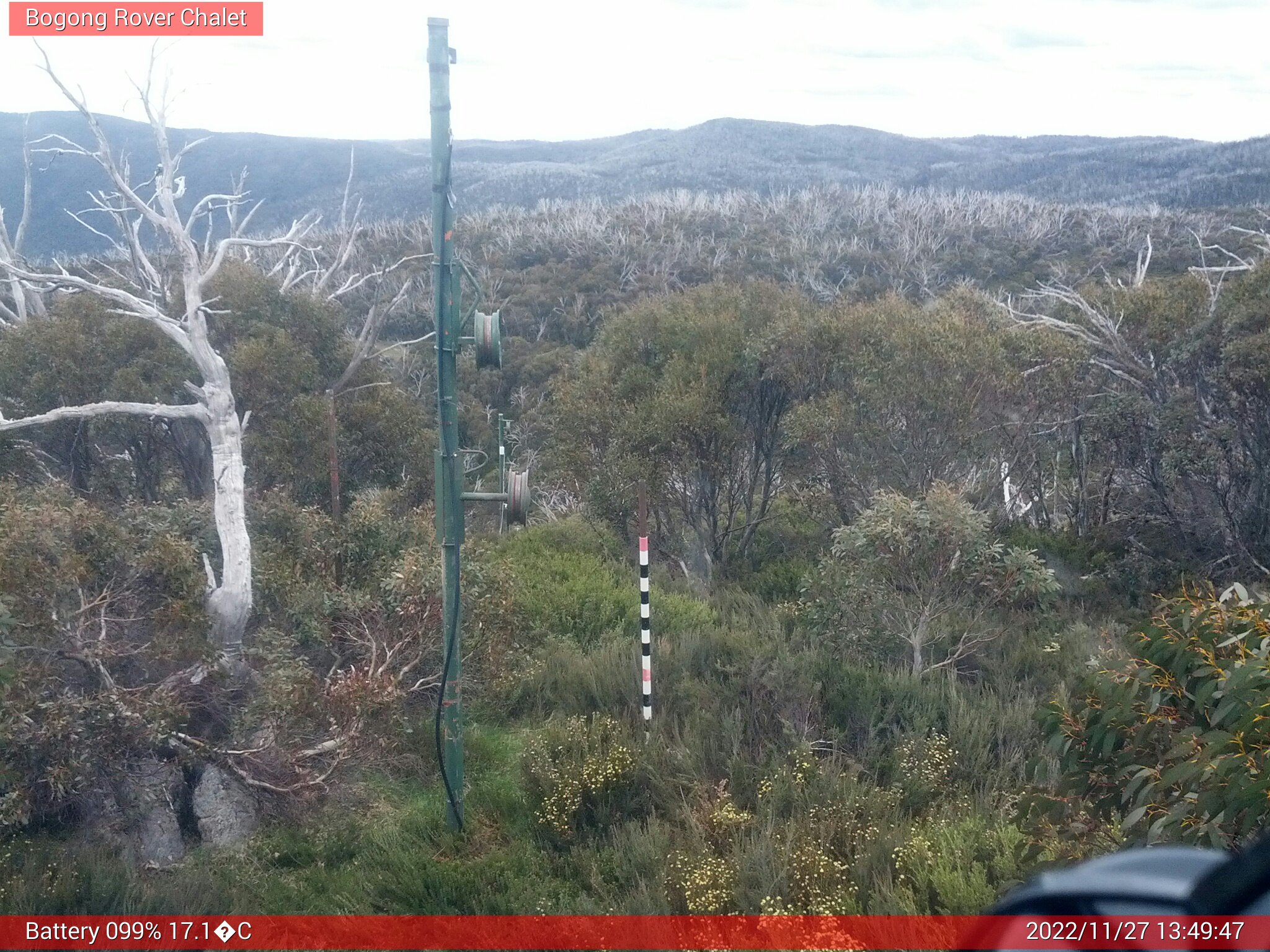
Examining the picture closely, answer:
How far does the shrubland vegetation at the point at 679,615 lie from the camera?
460 cm

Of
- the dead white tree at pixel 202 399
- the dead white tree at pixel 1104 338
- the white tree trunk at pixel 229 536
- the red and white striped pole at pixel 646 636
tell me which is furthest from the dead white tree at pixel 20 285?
the dead white tree at pixel 1104 338

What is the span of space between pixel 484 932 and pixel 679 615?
5092 mm

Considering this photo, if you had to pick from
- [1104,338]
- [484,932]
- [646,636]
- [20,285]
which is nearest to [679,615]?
[646,636]

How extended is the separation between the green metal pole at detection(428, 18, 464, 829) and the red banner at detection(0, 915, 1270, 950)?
97cm

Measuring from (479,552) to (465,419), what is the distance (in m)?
10.6

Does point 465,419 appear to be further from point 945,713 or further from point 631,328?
point 945,713

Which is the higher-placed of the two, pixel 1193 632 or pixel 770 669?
pixel 1193 632

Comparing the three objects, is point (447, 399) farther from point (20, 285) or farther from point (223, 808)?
point (20, 285)

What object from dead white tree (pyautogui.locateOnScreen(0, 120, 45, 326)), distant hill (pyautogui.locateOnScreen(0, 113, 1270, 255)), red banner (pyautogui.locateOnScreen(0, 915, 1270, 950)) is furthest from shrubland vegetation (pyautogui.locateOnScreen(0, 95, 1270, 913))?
distant hill (pyautogui.locateOnScreen(0, 113, 1270, 255))

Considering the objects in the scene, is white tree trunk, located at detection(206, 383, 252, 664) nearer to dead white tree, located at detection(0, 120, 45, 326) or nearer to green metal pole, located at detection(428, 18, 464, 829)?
green metal pole, located at detection(428, 18, 464, 829)

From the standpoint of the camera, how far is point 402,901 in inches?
195

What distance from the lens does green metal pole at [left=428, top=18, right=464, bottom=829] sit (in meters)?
5.27

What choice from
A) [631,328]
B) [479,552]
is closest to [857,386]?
[631,328]

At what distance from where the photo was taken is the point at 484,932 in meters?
4.62
